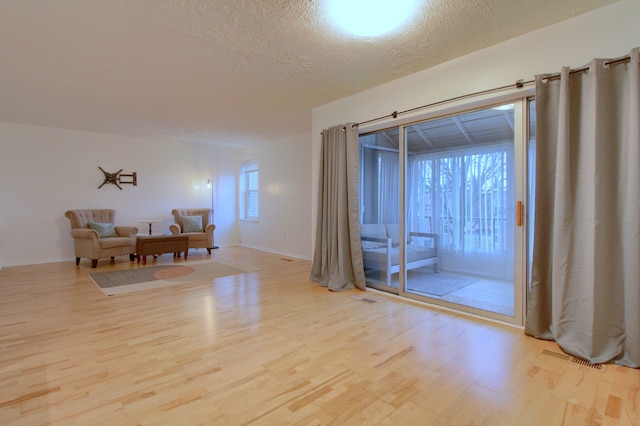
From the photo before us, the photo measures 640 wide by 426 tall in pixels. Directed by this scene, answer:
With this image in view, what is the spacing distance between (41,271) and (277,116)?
→ 175 inches

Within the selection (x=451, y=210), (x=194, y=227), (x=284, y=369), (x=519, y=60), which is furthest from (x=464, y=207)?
(x=194, y=227)

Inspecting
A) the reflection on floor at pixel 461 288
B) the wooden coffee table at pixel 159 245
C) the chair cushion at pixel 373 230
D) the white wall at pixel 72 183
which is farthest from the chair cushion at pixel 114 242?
the reflection on floor at pixel 461 288

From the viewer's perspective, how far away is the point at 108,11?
7.44ft

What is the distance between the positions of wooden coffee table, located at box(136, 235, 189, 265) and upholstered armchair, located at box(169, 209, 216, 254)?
0.94ft

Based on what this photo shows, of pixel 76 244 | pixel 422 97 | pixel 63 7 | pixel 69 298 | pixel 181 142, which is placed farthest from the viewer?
pixel 181 142

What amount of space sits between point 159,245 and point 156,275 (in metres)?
1.32

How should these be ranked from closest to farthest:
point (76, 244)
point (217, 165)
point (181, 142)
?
point (76, 244) → point (181, 142) → point (217, 165)

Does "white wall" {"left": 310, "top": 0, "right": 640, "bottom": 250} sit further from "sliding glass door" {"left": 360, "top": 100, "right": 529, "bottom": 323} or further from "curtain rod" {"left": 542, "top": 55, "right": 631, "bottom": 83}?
"sliding glass door" {"left": 360, "top": 100, "right": 529, "bottom": 323}

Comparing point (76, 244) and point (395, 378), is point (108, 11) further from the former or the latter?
point (76, 244)

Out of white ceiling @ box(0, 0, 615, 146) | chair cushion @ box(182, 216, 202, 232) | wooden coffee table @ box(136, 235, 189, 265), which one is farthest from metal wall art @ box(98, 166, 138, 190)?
white ceiling @ box(0, 0, 615, 146)

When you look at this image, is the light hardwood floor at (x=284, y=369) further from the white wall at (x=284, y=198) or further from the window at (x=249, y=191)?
the window at (x=249, y=191)

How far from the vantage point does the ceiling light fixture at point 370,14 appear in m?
2.14

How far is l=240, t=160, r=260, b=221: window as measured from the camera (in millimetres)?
7887

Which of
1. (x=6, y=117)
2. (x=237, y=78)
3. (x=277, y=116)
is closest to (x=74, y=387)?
(x=237, y=78)
